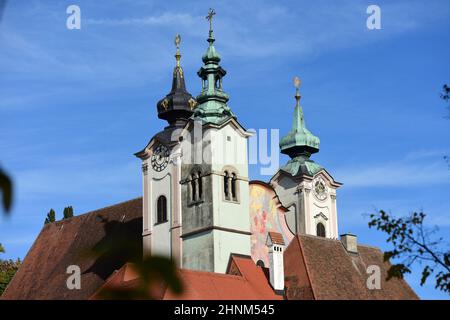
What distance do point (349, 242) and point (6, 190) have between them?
3984cm

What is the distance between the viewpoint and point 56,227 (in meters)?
48.1

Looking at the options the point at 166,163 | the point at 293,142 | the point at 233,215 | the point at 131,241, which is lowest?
the point at 131,241

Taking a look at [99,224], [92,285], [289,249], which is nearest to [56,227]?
[99,224]

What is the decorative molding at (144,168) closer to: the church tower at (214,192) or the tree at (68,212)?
the church tower at (214,192)

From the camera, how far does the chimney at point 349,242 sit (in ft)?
134

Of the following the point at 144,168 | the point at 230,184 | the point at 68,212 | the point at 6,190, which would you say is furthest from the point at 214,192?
the point at 6,190

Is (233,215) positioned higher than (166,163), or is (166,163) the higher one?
(166,163)

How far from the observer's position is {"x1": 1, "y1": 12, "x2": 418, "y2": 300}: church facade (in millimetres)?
35625

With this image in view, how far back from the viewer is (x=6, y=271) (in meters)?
51.1

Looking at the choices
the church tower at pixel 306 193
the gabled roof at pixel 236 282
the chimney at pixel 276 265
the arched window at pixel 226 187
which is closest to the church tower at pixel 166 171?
the arched window at pixel 226 187

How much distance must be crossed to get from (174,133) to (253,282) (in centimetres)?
777

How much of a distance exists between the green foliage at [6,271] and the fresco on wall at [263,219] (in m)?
17.4

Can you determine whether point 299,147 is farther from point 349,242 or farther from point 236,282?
point 236,282

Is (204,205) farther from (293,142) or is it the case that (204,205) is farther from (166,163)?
(293,142)
